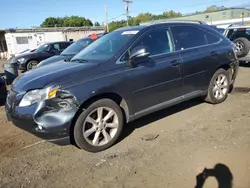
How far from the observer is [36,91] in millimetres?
3455

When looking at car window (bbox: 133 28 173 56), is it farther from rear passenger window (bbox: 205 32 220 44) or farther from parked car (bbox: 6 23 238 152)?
rear passenger window (bbox: 205 32 220 44)

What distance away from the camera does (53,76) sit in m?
3.60

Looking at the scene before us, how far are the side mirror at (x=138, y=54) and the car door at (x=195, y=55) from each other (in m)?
→ 0.90

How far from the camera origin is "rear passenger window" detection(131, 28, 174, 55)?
4246 mm

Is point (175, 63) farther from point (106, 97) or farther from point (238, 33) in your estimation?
point (238, 33)

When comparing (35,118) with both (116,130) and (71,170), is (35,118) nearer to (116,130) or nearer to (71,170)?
(71,170)

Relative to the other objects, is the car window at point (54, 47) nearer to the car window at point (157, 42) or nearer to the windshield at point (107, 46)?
the windshield at point (107, 46)

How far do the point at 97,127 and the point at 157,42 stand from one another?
178 centimetres

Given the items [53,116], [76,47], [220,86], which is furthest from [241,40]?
[53,116]

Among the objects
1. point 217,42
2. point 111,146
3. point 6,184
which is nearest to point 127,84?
point 111,146

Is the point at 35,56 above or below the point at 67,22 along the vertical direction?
below

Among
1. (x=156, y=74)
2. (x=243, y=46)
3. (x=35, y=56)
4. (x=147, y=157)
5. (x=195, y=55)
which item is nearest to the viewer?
(x=147, y=157)

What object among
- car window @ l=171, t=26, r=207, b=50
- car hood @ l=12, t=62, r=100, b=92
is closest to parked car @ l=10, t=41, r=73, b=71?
car hood @ l=12, t=62, r=100, b=92

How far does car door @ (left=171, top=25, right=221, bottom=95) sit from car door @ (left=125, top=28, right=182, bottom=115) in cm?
18
